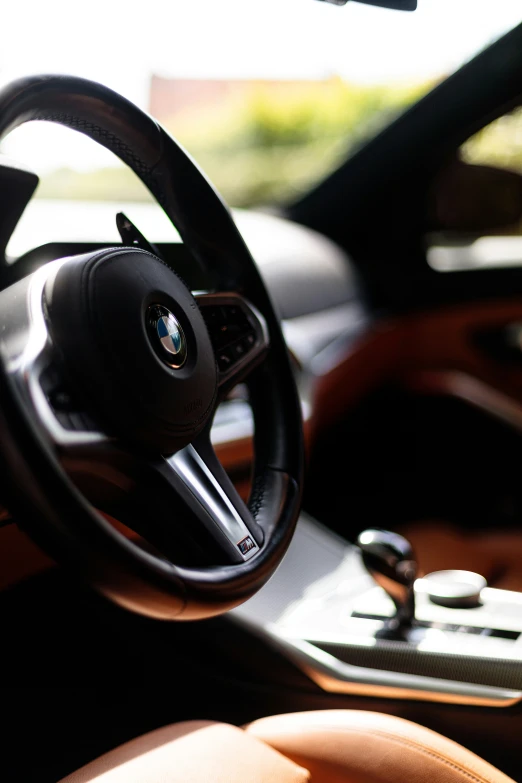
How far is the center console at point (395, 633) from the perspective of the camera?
3.76ft

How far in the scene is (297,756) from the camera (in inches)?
37.1

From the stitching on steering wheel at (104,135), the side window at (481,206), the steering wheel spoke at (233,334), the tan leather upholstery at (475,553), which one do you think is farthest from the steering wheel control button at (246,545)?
the side window at (481,206)

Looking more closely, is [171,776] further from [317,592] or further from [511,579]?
[511,579]

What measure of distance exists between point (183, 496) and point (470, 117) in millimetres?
1422

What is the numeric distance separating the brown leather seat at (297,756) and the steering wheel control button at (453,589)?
0.35 m

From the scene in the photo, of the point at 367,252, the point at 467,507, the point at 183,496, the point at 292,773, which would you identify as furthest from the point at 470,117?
the point at 292,773

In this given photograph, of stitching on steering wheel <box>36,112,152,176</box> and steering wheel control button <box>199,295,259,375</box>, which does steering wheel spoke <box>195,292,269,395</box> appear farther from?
stitching on steering wheel <box>36,112,152,176</box>

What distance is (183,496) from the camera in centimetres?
89

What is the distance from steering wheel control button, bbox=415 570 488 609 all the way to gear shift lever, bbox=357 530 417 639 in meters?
0.08

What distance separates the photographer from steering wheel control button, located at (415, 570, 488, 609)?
1.31 meters

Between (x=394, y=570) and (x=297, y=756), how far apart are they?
356 millimetres

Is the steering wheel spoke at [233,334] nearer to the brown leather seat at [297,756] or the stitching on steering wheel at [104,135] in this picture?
the stitching on steering wheel at [104,135]

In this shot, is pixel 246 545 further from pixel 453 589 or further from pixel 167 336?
pixel 453 589

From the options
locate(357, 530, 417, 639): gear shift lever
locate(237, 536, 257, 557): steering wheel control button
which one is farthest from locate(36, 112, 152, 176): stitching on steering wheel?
locate(357, 530, 417, 639): gear shift lever
